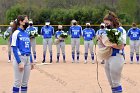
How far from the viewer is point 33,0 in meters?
84.6

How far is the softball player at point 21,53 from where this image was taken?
9.06 metres

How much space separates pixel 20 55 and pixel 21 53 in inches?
2.2

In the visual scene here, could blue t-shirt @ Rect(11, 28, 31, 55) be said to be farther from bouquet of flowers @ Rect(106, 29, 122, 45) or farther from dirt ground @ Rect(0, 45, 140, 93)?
dirt ground @ Rect(0, 45, 140, 93)

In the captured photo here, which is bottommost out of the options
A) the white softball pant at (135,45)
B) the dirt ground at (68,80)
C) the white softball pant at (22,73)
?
the dirt ground at (68,80)

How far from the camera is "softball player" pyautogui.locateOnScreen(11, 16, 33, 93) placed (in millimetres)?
9059

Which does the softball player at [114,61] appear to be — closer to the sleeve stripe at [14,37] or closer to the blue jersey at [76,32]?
the sleeve stripe at [14,37]

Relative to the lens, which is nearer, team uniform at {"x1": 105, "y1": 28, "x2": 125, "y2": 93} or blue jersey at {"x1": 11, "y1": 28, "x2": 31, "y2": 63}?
team uniform at {"x1": 105, "y1": 28, "x2": 125, "y2": 93}

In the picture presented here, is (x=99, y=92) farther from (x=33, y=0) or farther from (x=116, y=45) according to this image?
(x=33, y=0)

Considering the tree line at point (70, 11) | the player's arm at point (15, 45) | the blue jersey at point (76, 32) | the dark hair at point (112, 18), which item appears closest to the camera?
the dark hair at point (112, 18)

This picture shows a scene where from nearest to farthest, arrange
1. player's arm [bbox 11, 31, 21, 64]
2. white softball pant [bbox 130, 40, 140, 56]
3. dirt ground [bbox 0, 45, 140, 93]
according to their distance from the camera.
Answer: player's arm [bbox 11, 31, 21, 64], dirt ground [bbox 0, 45, 140, 93], white softball pant [bbox 130, 40, 140, 56]

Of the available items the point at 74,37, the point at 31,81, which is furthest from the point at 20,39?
the point at 74,37

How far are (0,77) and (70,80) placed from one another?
8.87 ft

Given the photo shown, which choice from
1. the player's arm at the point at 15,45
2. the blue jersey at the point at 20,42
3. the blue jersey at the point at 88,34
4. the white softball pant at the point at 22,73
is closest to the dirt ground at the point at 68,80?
the white softball pant at the point at 22,73

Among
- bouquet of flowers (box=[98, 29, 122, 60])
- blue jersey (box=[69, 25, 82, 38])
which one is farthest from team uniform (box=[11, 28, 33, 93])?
blue jersey (box=[69, 25, 82, 38])
